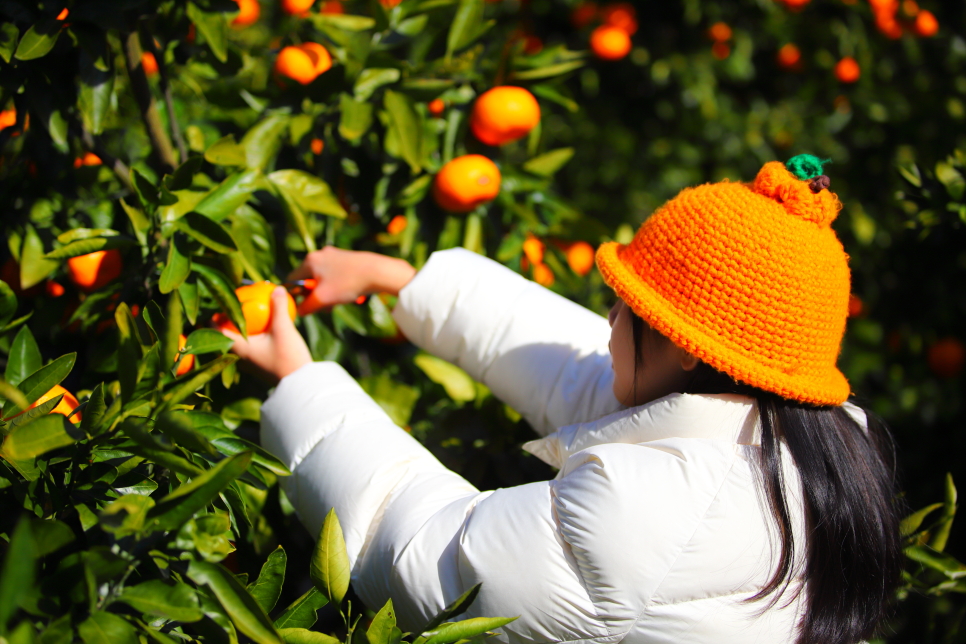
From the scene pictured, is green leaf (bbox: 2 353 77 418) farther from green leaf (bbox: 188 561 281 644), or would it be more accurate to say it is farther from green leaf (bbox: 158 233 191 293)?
green leaf (bbox: 188 561 281 644)

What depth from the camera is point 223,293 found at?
2.82ft

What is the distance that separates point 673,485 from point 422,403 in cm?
60

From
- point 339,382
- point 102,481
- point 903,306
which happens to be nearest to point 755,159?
point 903,306

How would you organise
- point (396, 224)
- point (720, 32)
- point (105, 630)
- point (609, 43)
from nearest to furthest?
point (105, 630) < point (396, 224) < point (609, 43) < point (720, 32)

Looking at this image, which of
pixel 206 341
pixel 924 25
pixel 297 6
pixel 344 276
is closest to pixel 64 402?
pixel 206 341

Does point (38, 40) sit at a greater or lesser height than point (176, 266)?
greater

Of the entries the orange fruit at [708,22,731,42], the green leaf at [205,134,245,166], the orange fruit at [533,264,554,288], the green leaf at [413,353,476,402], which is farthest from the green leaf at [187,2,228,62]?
the orange fruit at [708,22,731,42]

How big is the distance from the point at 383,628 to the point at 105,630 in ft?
0.78

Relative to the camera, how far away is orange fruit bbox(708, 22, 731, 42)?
1.93 m

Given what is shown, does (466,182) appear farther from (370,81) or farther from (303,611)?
(303,611)

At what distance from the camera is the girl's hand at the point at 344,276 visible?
3.44 ft

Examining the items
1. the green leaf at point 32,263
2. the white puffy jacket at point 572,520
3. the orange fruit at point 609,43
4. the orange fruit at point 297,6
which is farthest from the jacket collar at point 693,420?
the orange fruit at point 609,43

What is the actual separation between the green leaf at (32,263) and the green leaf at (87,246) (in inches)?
5.0

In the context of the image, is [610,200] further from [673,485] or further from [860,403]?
[673,485]
